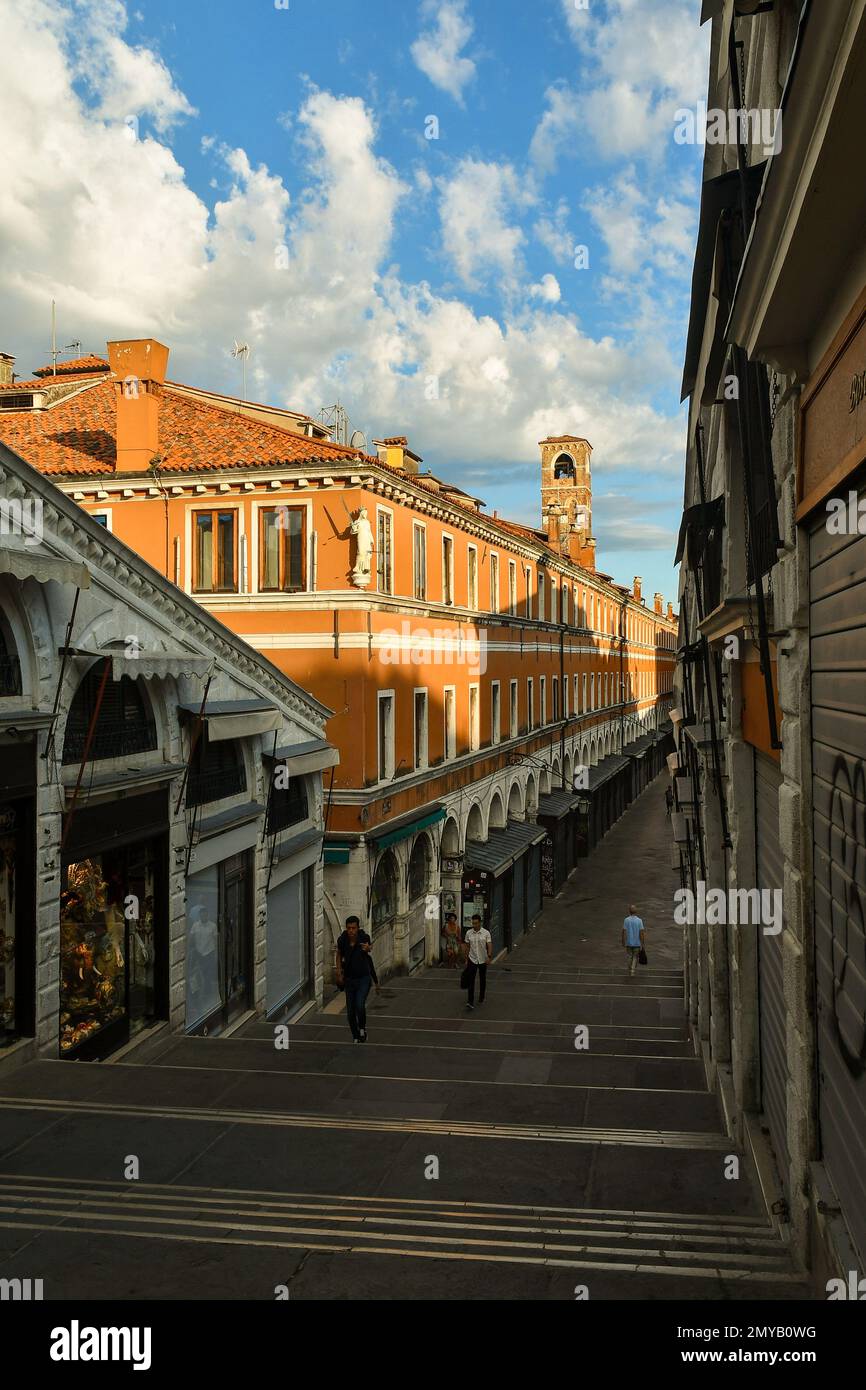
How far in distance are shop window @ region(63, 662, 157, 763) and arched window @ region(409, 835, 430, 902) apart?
13899 millimetres

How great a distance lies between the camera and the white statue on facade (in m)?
21.3

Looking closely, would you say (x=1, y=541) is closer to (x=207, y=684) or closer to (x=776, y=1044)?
(x=207, y=684)

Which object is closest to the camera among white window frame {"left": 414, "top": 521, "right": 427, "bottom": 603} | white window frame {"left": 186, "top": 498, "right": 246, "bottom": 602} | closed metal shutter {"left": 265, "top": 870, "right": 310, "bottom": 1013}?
closed metal shutter {"left": 265, "top": 870, "right": 310, "bottom": 1013}

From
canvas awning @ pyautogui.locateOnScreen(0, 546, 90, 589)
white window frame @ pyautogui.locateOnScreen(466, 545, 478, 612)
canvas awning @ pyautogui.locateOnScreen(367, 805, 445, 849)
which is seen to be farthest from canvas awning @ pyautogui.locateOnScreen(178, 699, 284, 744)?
white window frame @ pyautogui.locateOnScreen(466, 545, 478, 612)

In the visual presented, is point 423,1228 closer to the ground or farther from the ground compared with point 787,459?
closer to the ground

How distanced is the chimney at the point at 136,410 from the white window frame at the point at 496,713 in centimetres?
1369

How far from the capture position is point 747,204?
5430mm

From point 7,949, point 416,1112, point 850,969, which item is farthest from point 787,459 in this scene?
point 7,949

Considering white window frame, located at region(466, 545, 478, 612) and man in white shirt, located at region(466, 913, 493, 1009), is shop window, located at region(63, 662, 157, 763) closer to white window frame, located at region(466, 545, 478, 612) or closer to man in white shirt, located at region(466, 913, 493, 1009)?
man in white shirt, located at region(466, 913, 493, 1009)

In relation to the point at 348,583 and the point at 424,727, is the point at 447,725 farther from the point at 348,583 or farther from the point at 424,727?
the point at 348,583

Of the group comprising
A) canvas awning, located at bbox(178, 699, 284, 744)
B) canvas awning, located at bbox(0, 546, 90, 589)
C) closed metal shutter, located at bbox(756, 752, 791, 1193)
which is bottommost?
closed metal shutter, located at bbox(756, 752, 791, 1193)

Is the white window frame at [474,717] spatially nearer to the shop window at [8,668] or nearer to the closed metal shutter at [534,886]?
the closed metal shutter at [534,886]
